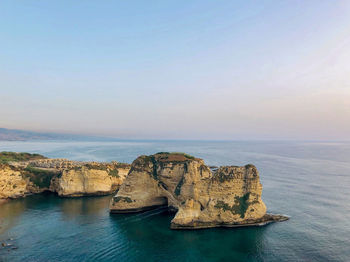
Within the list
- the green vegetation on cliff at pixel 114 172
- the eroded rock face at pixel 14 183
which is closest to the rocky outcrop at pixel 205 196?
the green vegetation on cliff at pixel 114 172

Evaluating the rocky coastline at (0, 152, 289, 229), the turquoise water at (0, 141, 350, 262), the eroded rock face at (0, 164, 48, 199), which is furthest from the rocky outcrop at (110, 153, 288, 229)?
the eroded rock face at (0, 164, 48, 199)

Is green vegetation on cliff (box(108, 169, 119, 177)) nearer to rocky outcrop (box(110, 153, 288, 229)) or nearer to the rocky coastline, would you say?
the rocky coastline

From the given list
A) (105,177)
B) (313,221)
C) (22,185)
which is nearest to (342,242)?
(313,221)

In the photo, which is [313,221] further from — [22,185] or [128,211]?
[22,185]

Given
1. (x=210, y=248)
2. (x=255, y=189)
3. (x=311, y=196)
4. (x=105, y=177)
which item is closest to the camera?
(x=210, y=248)

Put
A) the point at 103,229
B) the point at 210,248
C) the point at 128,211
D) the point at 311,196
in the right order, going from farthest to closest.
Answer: the point at 311,196
the point at 128,211
the point at 103,229
the point at 210,248

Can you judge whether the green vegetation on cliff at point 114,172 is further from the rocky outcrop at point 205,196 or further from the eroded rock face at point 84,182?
the rocky outcrop at point 205,196

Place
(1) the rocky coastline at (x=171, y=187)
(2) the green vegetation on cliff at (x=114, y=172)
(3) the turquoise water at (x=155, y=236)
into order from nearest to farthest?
(3) the turquoise water at (x=155, y=236) < (1) the rocky coastline at (x=171, y=187) < (2) the green vegetation on cliff at (x=114, y=172)

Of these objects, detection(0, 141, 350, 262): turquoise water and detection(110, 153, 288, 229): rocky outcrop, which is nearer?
detection(0, 141, 350, 262): turquoise water
